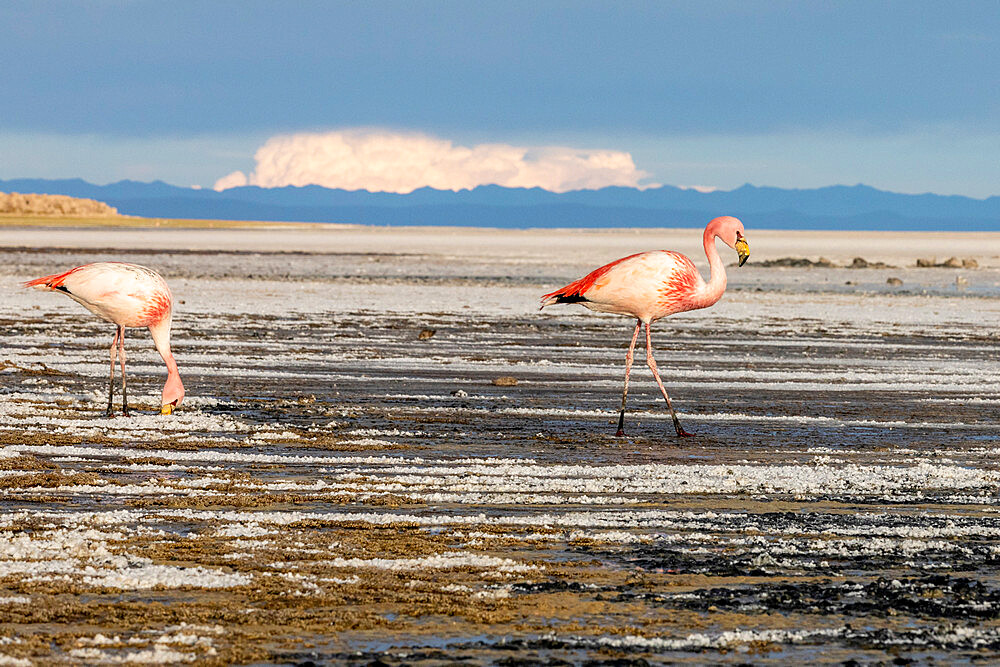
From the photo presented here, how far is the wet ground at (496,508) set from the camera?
6.50 m

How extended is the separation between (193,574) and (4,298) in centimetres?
2607

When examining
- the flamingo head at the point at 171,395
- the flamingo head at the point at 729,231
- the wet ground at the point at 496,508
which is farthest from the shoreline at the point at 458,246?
the flamingo head at the point at 171,395

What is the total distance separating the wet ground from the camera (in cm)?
650

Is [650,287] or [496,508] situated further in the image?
[650,287]

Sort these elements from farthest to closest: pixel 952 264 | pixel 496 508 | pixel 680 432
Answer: pixel 952 264
pixel 680 432
pixel 496 508

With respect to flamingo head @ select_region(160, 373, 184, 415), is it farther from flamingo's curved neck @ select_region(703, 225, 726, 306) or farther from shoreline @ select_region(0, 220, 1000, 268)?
shoreline @ select_region(0, 220, 1000, 268)

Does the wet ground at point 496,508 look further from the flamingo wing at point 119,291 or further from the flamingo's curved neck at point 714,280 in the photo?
the flamingo's curved neck at point 714,280

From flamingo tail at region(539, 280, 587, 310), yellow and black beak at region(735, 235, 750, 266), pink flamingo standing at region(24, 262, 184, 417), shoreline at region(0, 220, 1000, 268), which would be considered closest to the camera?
pink flamingo standing at region(24, 262, 184, 417)

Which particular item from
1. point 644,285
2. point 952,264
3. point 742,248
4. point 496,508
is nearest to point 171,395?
point 644,285

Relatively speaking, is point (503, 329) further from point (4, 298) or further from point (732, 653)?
point (732, 653)

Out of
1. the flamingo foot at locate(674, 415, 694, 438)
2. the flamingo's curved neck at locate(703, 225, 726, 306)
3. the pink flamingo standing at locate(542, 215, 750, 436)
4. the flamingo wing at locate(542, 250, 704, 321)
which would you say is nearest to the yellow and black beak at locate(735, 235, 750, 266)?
the pink flamingo standing at locate(542, 215, 750, 436)

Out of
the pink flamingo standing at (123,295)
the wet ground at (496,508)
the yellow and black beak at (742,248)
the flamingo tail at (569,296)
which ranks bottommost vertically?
the wet ground at (496,508)

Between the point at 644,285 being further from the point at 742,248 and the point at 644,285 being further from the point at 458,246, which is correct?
Answer: the point at 458,246

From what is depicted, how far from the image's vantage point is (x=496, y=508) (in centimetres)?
931
